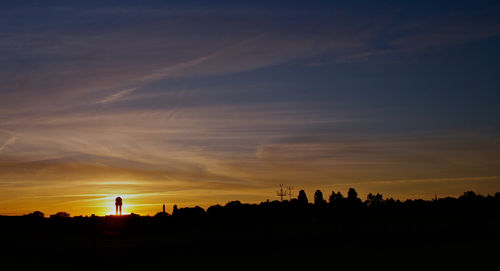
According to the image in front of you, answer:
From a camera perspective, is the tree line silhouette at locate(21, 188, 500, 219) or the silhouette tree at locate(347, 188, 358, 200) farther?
the silhouette tree at locate(347, 188, 358, 200)

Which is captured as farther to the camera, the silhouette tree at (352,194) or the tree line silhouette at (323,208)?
the silhouette tree at (352,194)

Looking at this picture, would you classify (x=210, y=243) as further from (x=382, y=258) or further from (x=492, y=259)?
(x=492, y=259)

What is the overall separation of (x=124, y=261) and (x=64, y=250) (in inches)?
428

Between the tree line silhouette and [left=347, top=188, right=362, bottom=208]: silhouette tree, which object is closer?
the tree line silhouette

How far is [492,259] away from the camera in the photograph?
31.0 metres

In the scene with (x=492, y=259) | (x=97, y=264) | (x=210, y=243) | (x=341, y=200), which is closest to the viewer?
(x=492, y=259)

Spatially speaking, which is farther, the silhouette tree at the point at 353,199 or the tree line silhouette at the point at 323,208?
the silhouette tree at the point at 353,199

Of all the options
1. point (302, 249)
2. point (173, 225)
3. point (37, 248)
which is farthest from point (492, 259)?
point (173, 225)

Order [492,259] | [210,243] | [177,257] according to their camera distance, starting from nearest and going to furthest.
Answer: [492,259], [177,257], [210,243]

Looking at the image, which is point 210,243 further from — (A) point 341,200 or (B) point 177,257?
(A) point 341,200

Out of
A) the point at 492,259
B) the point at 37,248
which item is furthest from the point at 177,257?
the point at 492,259

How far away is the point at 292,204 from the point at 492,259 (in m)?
111

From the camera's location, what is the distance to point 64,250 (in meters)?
42.7

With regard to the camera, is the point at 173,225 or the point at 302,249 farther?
the point at 173,225
